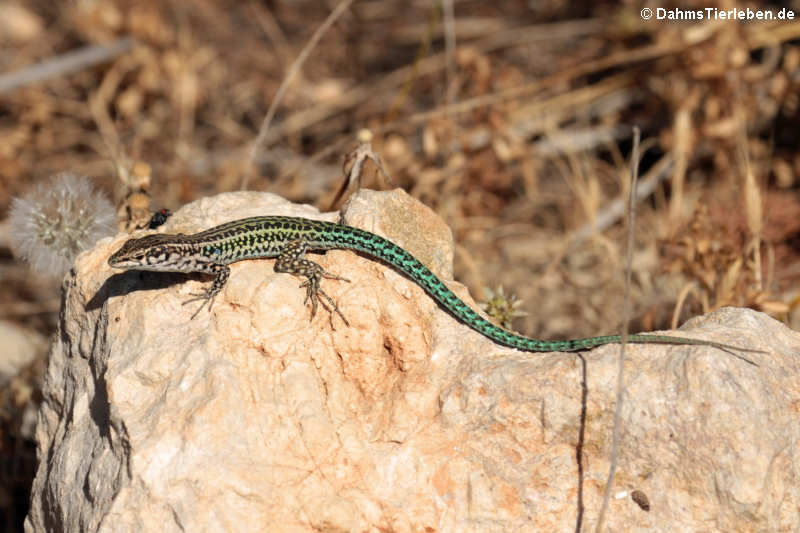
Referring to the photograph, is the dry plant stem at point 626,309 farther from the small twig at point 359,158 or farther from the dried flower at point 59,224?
the dried flower at point 59,224

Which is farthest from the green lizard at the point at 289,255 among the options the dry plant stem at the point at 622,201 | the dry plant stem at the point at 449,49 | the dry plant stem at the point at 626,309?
the dry plant stem at the point at 622,201

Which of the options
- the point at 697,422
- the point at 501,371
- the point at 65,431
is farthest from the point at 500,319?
the point at 65,431

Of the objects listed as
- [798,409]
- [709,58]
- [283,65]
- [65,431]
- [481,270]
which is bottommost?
[65,431]

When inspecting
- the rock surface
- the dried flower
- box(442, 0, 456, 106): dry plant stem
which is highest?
box(442, 0, 456, 106): dry plant stem

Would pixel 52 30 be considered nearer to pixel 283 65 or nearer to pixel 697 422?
pixel 283 65

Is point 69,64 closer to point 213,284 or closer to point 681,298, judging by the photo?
point 213,284

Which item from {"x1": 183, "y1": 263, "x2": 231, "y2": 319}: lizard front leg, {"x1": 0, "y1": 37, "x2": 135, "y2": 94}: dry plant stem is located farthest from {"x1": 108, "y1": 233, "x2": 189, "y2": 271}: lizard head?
{"x1": 0, "y1": 37, "x2": 135, "y2": 94}: dry plant stem

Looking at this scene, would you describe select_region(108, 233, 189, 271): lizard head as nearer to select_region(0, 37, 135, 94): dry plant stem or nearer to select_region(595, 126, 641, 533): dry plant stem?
select_region(595, 126, 641, 533): dry plant stem
